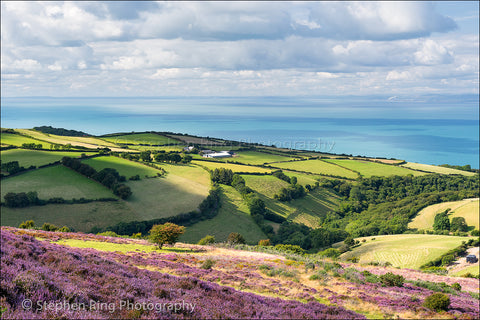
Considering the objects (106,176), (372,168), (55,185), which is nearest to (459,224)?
(372,168)

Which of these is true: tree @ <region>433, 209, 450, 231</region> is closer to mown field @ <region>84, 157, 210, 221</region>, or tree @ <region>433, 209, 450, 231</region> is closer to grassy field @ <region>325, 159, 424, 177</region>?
grassy field @ <region>325, 159, 424, 177</region>

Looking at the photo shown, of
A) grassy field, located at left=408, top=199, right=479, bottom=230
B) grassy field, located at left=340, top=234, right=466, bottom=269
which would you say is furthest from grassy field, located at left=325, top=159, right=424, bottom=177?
grassy field, located at left=340, top=234, right=466, bottom=269

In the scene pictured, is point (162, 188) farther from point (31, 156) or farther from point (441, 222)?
point (441, 222)

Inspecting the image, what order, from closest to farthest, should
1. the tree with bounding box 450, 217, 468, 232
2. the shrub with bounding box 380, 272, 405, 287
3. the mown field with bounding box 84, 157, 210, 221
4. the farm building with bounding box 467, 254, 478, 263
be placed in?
1. the shrub with bounding box 380, 272, 405, 287
2. the farm building with bounding box 467, 254, 478, 263
3. the mown field with bounding box 84, 157, 210, 221
4. the tree with bounding box 450, 217, 468, 232

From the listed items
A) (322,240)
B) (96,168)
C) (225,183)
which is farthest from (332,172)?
(96,168)

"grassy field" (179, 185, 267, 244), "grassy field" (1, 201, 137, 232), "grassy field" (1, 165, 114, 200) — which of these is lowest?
"grassy field" (179, 185, 267, 244)

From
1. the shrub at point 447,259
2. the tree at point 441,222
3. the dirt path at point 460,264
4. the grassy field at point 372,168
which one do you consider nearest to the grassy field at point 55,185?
the shrub at point 447,259
